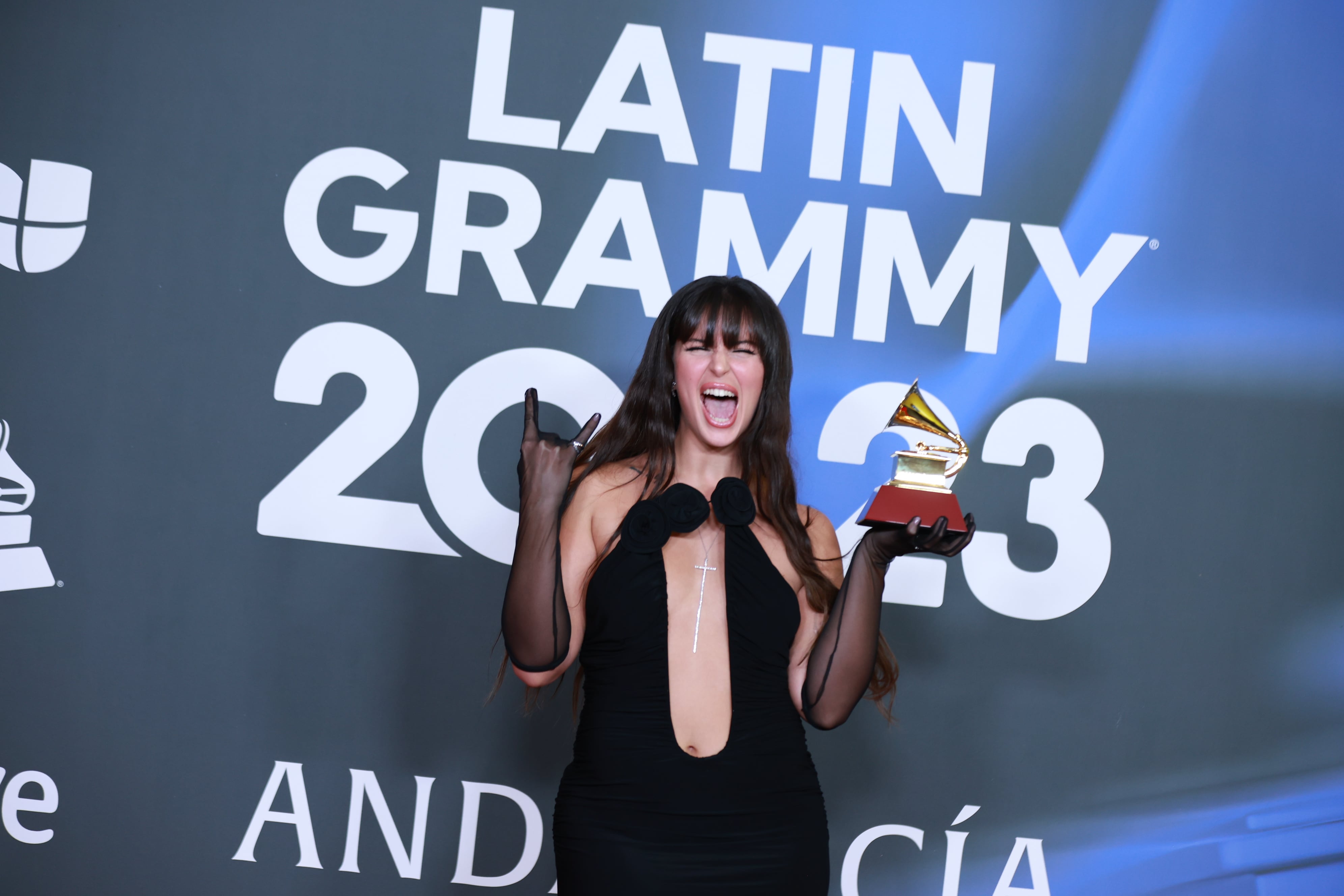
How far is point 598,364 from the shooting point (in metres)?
2.95

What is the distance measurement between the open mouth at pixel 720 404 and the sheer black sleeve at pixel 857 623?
36 centimetres

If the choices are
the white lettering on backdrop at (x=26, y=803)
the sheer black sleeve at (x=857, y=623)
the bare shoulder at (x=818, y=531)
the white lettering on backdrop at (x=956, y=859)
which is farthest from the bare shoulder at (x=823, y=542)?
the white lettering on backdrop at (x=26, y=803)

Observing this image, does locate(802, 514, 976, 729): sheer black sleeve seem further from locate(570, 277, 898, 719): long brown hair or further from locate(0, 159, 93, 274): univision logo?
locate(0, 159, 93, 274): univision logo

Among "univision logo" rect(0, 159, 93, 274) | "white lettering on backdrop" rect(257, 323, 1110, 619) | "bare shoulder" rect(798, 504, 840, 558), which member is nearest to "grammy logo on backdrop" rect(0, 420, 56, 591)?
"univision logo" rect(0, 159, 93, 274)

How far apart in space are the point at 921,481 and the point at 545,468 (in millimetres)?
709

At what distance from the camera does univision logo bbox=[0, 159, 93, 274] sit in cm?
297

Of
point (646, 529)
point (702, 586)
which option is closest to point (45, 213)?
point (646, 529)

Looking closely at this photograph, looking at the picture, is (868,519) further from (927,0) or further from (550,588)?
(927,0)

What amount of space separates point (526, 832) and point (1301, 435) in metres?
2.56

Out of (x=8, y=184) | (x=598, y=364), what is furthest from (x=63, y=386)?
(x=598, y=364)

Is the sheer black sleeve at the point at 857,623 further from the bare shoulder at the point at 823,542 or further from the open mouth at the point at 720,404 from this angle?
the open mouth at the point at 720,404

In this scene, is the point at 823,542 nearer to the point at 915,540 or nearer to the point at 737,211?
the point at 915,540

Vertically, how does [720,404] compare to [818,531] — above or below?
above

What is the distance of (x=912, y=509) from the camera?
1.87 metres
